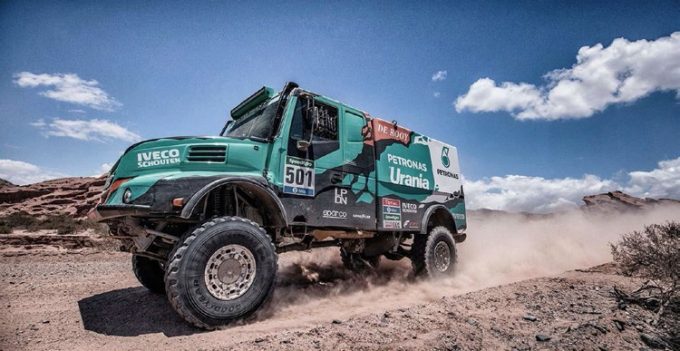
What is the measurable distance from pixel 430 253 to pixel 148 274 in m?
5.00

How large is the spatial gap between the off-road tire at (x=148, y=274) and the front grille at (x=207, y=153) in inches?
92.8

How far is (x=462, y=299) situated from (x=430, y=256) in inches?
87.0

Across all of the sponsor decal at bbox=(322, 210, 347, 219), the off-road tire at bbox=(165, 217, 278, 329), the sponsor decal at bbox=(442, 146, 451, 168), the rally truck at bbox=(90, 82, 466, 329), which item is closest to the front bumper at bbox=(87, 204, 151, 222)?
the rally truck at bbox=(90, 82, 466, 329)

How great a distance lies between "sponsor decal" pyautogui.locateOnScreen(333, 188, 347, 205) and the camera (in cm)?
524

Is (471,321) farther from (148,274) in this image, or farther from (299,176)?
(148,274)

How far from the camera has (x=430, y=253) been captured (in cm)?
663

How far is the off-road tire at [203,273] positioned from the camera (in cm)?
330

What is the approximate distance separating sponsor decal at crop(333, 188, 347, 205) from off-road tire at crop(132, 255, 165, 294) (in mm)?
3019

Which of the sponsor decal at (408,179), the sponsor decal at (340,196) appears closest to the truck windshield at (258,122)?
the sponsor decal at (340,196)

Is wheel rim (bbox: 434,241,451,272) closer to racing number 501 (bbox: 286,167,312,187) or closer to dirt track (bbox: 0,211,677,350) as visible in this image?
dirt track (bbox: 0,211,677,350)

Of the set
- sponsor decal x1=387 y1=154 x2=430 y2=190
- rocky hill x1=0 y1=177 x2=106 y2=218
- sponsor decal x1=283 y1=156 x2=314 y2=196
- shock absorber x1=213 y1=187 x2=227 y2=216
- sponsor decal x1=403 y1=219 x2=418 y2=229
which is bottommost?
sponsor decal x1=403 y1=219 x2=418 y2=229

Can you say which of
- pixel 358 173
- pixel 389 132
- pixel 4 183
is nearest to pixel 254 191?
pixel 358 173

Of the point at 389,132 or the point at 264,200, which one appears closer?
the point at 264,200

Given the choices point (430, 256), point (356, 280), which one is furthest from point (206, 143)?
point (430, 256)
